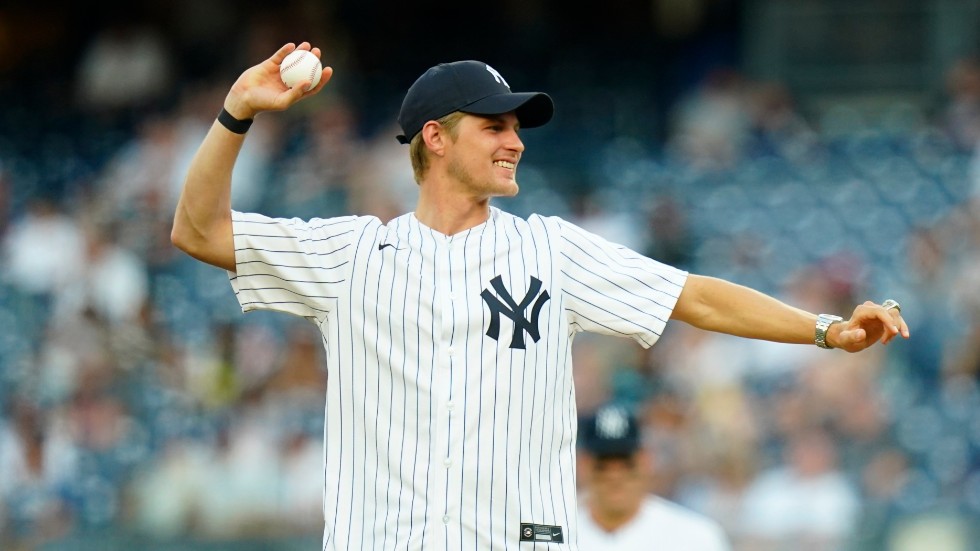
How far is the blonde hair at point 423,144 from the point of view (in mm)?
4015

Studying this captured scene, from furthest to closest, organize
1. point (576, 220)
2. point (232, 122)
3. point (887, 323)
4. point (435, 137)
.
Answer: point (576, 220)
point (435, 137)
point (232, 122)
point (887, 323)

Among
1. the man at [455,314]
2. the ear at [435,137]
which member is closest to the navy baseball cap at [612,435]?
the man at [455,314]

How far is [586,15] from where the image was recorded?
14.1 metres

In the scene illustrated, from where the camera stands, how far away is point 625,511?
18.0ft

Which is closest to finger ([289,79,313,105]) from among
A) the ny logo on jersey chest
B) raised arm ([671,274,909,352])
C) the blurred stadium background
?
the ny logo on jersey chest

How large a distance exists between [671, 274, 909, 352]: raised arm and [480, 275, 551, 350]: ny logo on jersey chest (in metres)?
0.35

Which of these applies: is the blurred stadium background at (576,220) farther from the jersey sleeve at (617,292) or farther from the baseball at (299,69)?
the baseball at (299,69)

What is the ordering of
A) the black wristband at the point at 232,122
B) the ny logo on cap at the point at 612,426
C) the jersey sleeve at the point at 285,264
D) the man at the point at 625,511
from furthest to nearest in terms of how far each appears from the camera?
the ny logo on cap at the point at 612,426, the man at the point at 625,511, the jersey sleeve at the point at 285,264, the black wristband at the point at 232,122

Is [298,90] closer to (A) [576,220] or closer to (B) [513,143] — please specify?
(B) [513,143]

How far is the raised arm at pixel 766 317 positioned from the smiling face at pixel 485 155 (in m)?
0.53

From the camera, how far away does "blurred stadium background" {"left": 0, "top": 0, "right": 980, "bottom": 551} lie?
27.3 ft

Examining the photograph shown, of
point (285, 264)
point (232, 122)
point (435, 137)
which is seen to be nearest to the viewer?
point (232, 122)

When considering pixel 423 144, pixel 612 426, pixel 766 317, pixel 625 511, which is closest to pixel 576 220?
pixel 612 426

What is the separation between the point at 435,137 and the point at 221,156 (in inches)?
22.4
